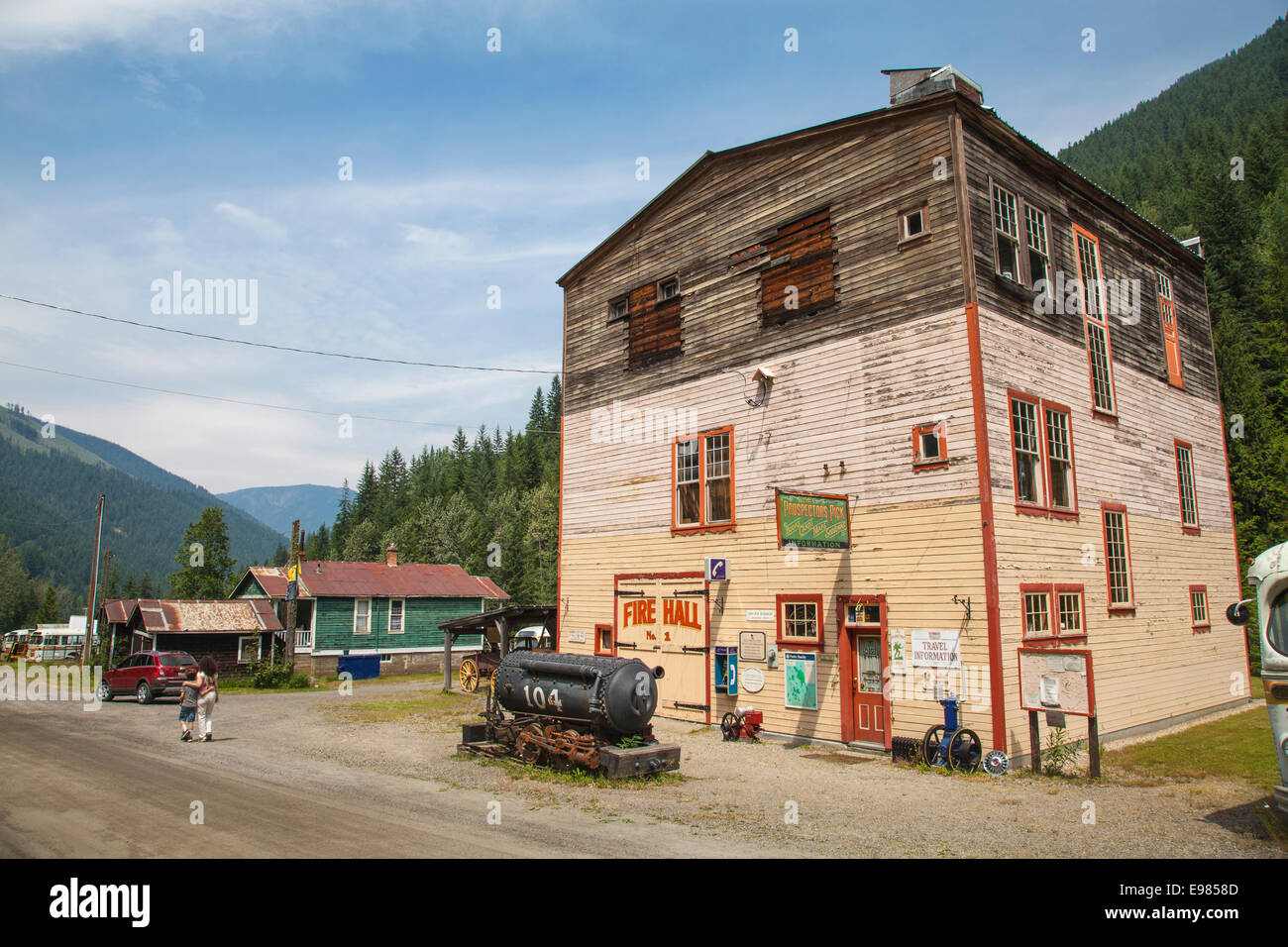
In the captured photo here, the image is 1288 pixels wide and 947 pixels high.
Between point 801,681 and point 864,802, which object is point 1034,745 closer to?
point 864,802

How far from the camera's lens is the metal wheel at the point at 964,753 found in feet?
43.4

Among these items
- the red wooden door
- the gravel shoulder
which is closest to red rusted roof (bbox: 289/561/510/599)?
the gravel shoulder

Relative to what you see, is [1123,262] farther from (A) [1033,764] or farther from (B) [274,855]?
(B) [274,855]

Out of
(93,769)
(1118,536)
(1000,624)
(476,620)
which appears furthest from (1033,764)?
(476,620)

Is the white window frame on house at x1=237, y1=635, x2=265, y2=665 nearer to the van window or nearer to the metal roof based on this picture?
the metal roof

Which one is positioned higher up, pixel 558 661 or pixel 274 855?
pixel 558 661

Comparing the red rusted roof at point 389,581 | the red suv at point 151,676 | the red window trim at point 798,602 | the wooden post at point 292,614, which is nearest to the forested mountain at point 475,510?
the red rusted roof at point 389,581

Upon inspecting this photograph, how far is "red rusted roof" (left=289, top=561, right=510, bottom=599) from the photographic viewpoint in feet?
133

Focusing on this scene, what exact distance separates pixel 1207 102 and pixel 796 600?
165872 millimetres

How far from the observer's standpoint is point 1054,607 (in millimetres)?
15227

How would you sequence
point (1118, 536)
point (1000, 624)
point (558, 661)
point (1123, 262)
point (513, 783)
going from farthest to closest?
point (1123, 262) < point (1118, 536) < point (558, 661) < point (1000, 624) < point (513, 783)

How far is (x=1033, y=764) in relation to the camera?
13297mm

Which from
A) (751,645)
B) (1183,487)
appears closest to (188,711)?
(751,645)

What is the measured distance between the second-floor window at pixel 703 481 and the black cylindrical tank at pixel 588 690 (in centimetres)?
565
